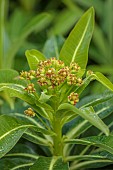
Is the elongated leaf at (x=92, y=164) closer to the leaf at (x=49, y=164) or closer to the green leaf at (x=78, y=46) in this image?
the leaf at (x=49, y=164)

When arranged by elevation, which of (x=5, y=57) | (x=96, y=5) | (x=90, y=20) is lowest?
(x=90, y=20)

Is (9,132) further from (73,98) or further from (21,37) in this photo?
(21,37)

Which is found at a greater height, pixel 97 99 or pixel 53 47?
pixel 53 47

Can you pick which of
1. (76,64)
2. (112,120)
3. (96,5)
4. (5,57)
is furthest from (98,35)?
(76,64)

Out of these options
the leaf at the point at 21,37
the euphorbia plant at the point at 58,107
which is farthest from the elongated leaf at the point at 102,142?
the leaf at the point at 21,37

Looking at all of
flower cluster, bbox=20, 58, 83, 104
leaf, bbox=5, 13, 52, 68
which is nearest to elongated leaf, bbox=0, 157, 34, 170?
flower cluster, bbox=20, 58, 83, 104

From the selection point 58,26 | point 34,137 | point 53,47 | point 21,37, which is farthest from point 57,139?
point 58,26

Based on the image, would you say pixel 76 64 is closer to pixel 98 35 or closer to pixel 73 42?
pixel 73 42
